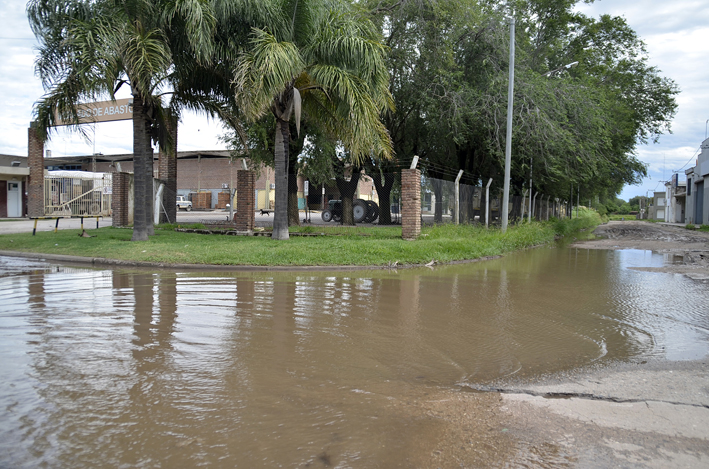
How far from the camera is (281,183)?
14.8 meters

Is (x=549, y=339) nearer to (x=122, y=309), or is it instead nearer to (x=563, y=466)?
(x=563, y=466)

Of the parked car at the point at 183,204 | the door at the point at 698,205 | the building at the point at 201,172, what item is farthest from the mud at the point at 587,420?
the door at the point at 698,205

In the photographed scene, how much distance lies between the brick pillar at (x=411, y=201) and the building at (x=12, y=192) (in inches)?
958

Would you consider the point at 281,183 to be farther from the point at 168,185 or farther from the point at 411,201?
the point at 168,185

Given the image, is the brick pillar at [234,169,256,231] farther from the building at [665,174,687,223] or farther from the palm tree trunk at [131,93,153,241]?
the building at [665,174,687,223]

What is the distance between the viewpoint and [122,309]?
22.2 ft

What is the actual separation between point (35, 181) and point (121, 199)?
38.4ft

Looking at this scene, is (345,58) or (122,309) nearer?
(122,309)

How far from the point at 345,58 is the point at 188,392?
11926 mm

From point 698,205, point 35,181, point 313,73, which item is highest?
point 313,73

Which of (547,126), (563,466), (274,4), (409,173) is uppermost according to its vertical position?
(274,4)

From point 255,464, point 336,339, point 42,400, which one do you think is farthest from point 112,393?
point 336,339

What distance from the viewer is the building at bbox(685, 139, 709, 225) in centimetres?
4484

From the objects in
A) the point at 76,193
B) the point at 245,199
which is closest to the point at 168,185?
the point at 245,199
